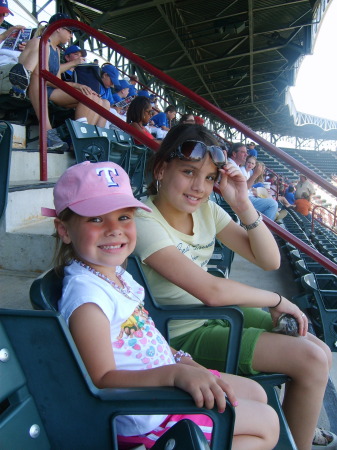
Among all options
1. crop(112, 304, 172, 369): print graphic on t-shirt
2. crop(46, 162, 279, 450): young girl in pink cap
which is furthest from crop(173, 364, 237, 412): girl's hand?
crop(112, 304, 172, 369): print graphic on t-shirt

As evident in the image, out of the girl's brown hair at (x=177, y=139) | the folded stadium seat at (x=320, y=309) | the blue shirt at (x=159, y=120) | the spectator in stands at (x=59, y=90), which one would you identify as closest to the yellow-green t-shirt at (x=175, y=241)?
the girl's brown hair at (x=177, y=139)

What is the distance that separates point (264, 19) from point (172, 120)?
5.82 metres

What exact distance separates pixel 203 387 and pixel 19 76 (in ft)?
9.64

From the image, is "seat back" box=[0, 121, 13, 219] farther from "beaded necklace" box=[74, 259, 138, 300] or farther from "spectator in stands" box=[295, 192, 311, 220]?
"spectator in stands" box=[295, 192, 311, 220]

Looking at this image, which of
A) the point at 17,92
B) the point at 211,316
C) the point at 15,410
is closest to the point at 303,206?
the point at 17,92

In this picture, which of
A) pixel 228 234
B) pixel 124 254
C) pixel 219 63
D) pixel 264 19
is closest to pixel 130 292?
pixel 124 254

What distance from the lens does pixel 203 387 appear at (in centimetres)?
89

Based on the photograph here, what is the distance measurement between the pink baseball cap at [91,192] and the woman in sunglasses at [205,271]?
0.36 metres

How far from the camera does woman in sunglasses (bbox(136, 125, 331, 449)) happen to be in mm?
1473

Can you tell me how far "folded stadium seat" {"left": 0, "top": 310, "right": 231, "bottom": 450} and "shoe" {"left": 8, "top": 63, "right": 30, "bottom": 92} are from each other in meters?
2.74

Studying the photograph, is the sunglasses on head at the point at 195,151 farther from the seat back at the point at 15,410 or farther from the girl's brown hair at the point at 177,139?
the seat back at the point at 15,410

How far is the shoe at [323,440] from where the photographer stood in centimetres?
163

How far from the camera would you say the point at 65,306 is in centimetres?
101

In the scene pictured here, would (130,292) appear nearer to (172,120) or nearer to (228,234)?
(228,234)
